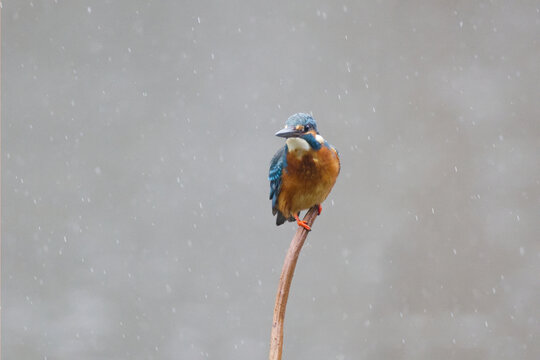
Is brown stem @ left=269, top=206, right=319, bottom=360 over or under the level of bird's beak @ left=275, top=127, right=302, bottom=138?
under

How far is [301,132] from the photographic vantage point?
3.74 ft

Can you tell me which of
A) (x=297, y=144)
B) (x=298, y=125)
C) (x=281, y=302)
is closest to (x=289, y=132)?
(x=298, y=125)

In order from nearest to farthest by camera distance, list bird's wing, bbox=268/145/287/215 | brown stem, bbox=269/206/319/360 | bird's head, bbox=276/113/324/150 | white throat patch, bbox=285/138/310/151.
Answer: brown stem, bbox=269/206/319/360
bird's head, bbox=276/113/324/150
white throat patch, bbox=285/138/310/151
bird's wing, bbox=268/145/287/215

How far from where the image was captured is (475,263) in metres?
3.43

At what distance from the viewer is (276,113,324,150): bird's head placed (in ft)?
3.65

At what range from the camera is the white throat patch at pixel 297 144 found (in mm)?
1252

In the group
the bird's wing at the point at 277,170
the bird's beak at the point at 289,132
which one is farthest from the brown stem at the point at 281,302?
the bird's wing at the point at 277,170

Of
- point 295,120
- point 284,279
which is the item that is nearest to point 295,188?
point 295,120

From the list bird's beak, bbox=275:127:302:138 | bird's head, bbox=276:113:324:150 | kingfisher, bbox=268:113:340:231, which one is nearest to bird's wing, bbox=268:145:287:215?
kingfisher, bbox=268:113:340:231

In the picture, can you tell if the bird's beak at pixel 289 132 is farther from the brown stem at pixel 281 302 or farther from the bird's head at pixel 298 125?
the brown stem at pixel 281 302

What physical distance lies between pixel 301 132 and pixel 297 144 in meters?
0.13

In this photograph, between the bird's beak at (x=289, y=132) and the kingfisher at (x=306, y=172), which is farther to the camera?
the kingfisher at (x=306, y=172)

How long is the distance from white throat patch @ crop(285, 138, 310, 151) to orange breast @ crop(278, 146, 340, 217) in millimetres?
15

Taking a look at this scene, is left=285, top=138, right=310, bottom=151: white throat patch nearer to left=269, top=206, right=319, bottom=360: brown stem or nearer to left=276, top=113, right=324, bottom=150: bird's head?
left=276, top=113, right=324, bottom=150: bird's head
